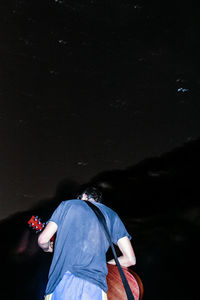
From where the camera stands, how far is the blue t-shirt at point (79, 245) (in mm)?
1033

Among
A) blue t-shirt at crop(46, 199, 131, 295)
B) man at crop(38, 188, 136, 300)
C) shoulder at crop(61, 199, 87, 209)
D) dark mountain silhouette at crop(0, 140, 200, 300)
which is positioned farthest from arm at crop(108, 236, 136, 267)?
dark mountain silhouette at crop(0, 140, 200, 300)

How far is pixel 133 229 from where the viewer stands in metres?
4.43

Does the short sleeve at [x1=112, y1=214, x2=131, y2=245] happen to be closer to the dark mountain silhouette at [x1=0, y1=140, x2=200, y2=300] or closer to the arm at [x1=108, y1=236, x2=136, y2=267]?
the arm at [x1=108, y1=236, x2=136, y2=267]

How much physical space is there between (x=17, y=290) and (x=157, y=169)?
3595 millimetres

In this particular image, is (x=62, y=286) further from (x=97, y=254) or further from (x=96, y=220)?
(x=96, y=220)

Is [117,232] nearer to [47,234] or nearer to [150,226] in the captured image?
[47,234]

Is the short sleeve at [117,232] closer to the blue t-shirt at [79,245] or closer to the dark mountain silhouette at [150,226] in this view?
the blue t-shirt at [79,245]

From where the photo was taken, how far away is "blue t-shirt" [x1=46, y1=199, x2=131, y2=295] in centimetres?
103

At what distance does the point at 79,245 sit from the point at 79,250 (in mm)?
24

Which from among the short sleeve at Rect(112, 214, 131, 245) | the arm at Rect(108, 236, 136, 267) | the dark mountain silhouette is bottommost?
the dark mountain silhouette

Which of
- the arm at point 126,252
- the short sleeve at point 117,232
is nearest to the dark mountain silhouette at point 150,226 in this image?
the arm at point 126,252

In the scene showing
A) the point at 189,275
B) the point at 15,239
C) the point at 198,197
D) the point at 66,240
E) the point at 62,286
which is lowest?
the point at 189,275

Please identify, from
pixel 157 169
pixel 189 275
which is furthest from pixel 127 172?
pixel 189 275

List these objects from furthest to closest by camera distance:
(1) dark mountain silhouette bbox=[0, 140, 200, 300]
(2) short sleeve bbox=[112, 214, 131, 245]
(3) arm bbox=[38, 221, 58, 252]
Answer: (1) dark mountain silhouette bbox=[0, 140, 200, 300] → (2) short sleeve bbox=[112, 214, 131, 245] → (3) arm bbox=[38, 221, 58, 252]
